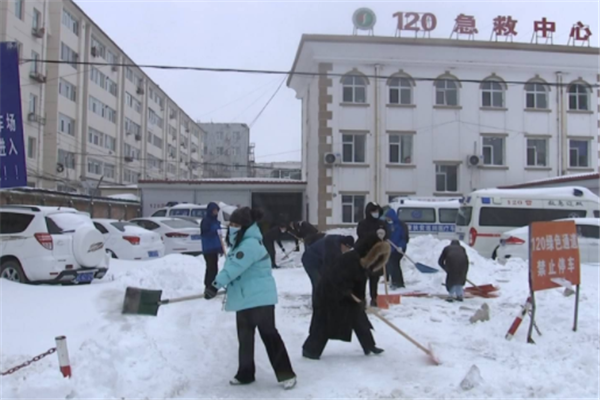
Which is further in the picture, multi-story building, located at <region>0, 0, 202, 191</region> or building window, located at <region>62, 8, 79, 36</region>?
building window, located at <region>62, 8, 79, 36</region>

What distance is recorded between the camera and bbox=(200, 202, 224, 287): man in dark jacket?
30.8 ft

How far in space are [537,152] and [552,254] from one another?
74.7ft

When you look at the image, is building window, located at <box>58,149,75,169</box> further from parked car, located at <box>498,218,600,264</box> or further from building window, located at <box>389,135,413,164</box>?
parked car, located at <box>498,218,600,264</box>

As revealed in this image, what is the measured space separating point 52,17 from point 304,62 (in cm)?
1843

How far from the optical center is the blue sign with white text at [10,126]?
6059 millimetres

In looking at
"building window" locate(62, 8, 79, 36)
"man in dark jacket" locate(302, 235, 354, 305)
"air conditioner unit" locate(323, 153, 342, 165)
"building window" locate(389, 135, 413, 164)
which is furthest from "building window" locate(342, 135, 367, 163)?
"building window" locate(62, 8, 79, 36)

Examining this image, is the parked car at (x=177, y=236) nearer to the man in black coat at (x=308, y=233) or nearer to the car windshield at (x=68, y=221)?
the man in black coat at (x=308, y=233)

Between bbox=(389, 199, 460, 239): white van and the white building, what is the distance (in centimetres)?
554

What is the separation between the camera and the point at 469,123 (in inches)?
1072

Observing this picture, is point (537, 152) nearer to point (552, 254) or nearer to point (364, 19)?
point (364, 19)

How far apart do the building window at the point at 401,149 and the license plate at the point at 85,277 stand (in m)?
18.9

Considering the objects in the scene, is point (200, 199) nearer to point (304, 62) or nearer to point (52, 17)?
point (304, 62)

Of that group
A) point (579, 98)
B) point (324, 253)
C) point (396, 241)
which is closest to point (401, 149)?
point (579, 98)

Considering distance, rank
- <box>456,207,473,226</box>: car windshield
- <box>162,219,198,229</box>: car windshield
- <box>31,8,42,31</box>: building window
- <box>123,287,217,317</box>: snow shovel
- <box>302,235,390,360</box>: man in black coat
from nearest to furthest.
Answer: <box>302,235,390,360</box>: man in black coat
<box>123,287,217,317</box>: snow shovel
<box>456,207,473,226</box>: car windshield
<box>162,219,198,229</box>: car windshield
<box>31,8,42,31</box>: building window
